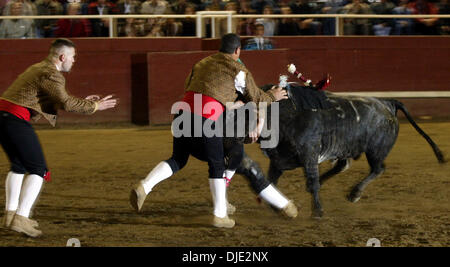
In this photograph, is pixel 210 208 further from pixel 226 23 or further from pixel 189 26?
pixel 189 26

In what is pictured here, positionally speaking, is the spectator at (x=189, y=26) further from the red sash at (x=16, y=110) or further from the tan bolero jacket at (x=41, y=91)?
the red sash at (x=16, y=110)

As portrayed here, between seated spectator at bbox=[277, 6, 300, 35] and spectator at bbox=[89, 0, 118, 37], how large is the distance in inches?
112

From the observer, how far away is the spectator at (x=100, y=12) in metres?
12.7

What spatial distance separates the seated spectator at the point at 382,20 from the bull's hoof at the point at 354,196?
702cm

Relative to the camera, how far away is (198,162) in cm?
918

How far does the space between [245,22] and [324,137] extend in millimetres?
6701

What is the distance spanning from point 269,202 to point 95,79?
24.8ft

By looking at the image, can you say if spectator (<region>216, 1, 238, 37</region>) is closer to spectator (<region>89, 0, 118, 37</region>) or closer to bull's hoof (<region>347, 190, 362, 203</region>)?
spectator (<region>89, 0, 118, 37</region>)

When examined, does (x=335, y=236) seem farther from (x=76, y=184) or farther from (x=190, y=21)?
(x=190, y=21)

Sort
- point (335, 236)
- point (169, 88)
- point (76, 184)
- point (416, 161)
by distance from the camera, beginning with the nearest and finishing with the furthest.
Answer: point (335, 236)
point (76, 184)
point (416, 161)
point (169, 88)

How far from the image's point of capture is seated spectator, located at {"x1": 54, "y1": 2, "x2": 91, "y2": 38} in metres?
12.6

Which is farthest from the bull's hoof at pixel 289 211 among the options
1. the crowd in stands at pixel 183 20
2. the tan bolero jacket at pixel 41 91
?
the crowd in stands at pixel 183 20

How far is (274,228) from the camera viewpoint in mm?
5840

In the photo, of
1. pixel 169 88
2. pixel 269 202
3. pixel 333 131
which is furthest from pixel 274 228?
pixel 169 88
